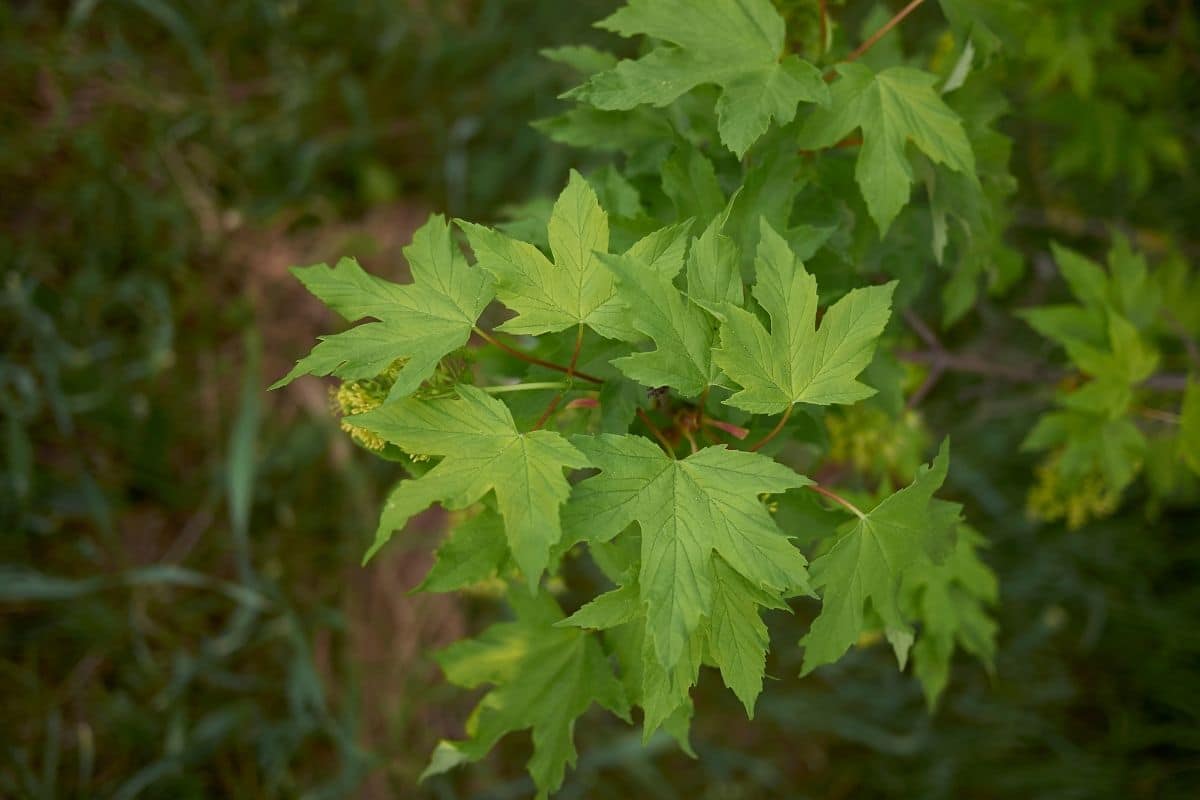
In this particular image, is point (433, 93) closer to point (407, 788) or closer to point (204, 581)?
point (204, 581)

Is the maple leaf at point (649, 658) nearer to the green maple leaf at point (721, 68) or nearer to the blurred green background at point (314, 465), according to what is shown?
the green maple leaf at point (721, 68)

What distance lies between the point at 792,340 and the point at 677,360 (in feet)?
0.56

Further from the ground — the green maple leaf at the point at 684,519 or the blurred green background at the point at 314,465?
the green maple leaf at the point at 684,519

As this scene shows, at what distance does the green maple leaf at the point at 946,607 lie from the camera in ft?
5.67

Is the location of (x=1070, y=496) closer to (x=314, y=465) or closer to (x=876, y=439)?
(x=876, y=439)

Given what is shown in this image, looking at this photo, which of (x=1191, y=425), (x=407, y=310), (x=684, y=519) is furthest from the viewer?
(x=1191, y=425)

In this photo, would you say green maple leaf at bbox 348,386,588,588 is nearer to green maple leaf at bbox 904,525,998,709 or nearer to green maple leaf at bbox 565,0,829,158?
green maple leaf at bbox 565,0,829,158

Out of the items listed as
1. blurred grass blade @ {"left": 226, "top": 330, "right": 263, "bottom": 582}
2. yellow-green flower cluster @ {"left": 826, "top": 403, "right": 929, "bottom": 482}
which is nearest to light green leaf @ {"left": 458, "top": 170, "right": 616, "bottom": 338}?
yellow-green flower cluster @ {"left": 826, "top": 403, "right": 929, "bottom": 482}

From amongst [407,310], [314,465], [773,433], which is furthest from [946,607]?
[314,465]

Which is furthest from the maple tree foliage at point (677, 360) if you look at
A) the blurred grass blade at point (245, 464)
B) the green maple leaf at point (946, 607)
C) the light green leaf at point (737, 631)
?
the blurred grass blade at point (245, 464)

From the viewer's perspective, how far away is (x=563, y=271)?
3.83ft

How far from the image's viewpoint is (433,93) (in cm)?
342

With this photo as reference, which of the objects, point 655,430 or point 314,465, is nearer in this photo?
point 655,430

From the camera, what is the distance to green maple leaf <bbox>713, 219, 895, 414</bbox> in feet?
3.70
